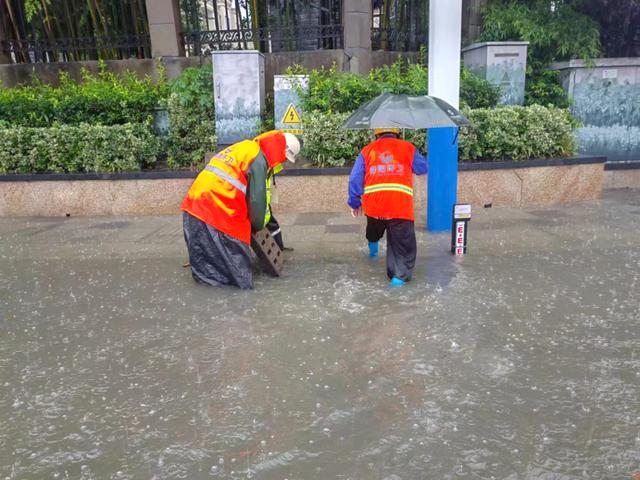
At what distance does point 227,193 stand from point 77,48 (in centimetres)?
762

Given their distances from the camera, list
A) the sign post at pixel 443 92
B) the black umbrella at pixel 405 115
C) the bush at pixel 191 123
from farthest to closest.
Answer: the bush at pixel 191 123, the sign post at pixel 443 92, the black umbrella at pixel 405 115

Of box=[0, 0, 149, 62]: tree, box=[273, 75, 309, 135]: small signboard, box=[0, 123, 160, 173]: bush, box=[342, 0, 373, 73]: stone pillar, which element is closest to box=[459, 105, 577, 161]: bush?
box=[273, 75, 309, 135]: small signboard

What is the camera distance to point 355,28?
32.1 feet

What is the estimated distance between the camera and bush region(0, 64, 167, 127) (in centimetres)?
895

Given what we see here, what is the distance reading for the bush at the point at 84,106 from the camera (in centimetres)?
895

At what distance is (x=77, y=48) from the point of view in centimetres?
1067

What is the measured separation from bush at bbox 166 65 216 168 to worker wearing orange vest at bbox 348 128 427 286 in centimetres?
438

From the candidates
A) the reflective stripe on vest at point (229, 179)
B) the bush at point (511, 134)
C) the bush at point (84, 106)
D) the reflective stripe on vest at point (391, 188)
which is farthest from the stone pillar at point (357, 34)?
the reflective stripe on vest at point (229, 179)

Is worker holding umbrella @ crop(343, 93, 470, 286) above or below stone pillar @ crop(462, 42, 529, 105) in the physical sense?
below

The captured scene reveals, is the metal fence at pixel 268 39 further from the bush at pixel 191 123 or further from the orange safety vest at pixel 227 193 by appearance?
the orange safety vest at pixel 227 193

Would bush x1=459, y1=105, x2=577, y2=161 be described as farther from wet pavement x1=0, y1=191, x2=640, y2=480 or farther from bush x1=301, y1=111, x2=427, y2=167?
wet pavement x1=0, y1=191, x2=640, y2=480

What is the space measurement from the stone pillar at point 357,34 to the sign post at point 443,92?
3337mm

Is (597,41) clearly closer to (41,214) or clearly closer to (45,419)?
(41,214)

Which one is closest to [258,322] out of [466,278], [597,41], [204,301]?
[204,301]
